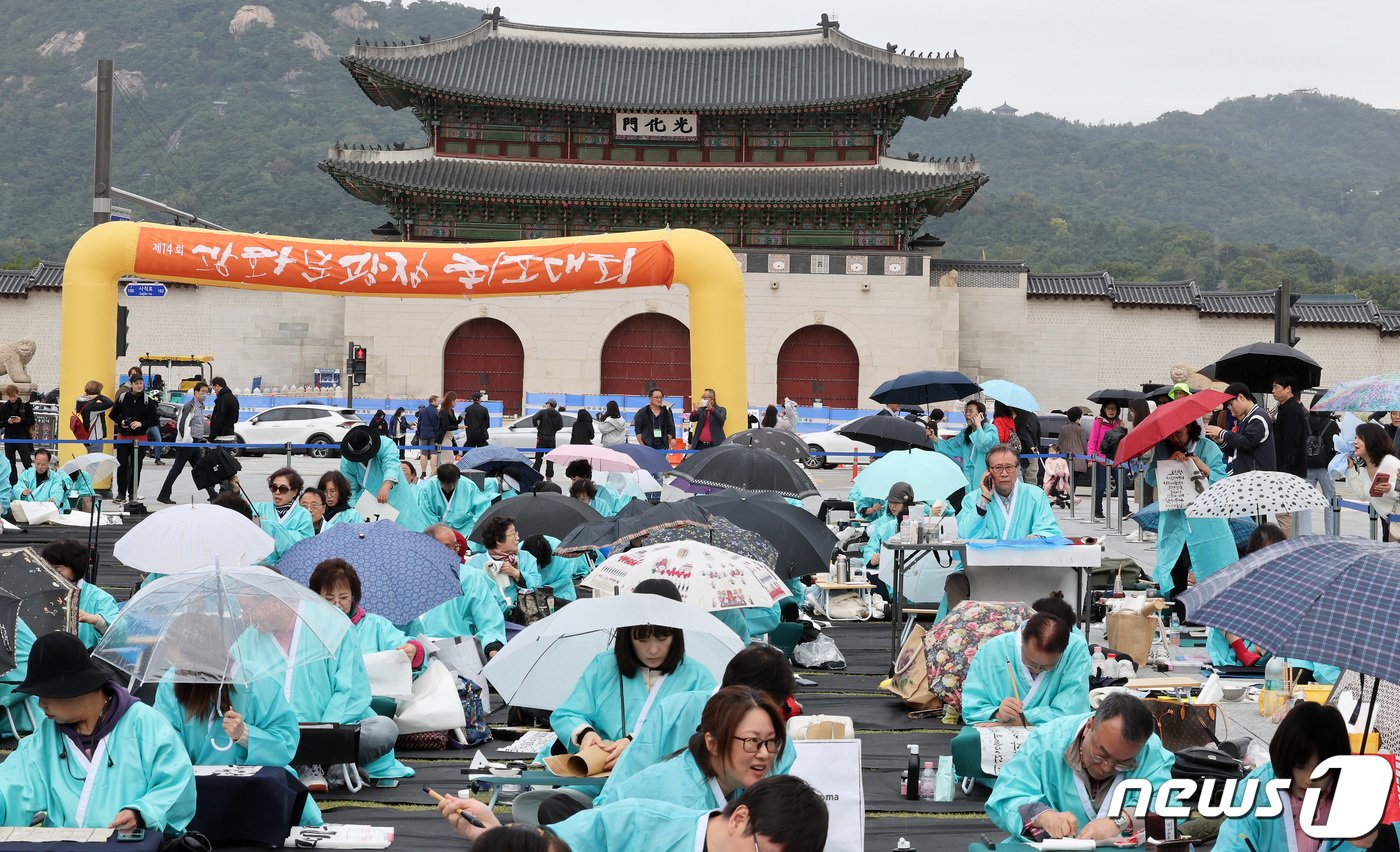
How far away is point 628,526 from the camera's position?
922 centimetres

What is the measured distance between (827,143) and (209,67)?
224ft

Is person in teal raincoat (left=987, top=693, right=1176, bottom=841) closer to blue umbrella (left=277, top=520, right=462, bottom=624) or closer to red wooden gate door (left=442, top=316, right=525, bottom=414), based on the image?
blue umbrella (left=277, top=520, right=462, bottom=624)

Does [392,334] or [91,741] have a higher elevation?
[392,334]

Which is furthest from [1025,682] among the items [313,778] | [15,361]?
[15,361]

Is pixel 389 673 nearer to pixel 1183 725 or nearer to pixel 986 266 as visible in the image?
pixel 1183 725

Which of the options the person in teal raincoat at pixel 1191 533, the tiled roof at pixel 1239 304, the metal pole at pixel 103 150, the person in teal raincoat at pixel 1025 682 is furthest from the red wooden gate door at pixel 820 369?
the person in teal raincoat at pixel 1025 682

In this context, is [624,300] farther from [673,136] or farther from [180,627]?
[180,627]

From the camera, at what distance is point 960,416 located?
34.5 m

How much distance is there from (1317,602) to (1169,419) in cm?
583

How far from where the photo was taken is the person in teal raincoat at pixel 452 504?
482 inches

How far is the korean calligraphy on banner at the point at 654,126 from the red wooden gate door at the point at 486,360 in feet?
19.0

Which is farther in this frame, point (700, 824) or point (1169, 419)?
point (1169, 419)

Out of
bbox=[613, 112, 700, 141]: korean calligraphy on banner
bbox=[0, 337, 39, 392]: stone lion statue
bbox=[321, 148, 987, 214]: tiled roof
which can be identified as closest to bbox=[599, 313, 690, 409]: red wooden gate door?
bbox=[321, 148, 987, 214]: tiled roof

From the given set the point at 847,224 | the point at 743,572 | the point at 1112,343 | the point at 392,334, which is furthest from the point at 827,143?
the point at 743,572
